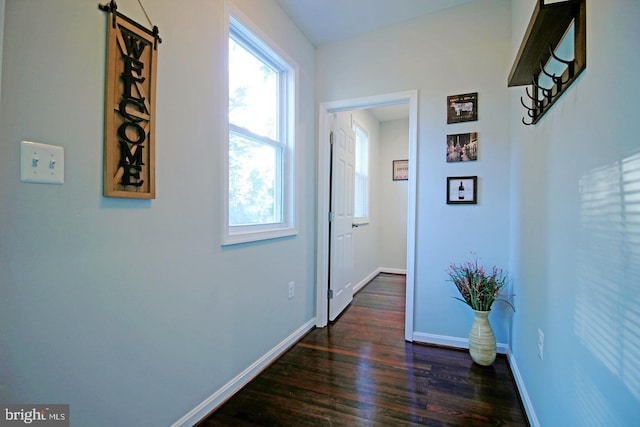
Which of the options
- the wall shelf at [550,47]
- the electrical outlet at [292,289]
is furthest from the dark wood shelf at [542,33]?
the electrical outlet at [292,289]

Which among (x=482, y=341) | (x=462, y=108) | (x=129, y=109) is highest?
(x=462, y=108)

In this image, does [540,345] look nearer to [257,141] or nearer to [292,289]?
[292,289]

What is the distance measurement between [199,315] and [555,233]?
5.60 ft

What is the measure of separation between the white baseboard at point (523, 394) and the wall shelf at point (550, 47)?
146cm

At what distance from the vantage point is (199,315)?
5.24 feet

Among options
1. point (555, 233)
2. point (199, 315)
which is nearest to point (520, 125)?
point (555, 233)

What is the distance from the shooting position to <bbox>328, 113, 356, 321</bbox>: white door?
300 cm

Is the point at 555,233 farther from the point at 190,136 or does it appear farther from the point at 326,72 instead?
the point at 326,72

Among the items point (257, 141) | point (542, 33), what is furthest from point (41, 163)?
point (542, 33)

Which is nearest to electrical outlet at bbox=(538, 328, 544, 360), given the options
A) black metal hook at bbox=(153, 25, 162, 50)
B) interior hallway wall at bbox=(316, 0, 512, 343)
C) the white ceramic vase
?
the white ceramic vase

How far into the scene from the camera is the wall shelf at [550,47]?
3.37 feet

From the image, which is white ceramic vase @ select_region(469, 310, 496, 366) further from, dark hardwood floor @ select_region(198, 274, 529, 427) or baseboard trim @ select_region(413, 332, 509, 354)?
baseboard trim @ select_region(413, 332, 509, 354)

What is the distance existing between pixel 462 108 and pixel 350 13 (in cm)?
117

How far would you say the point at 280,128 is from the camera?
2.52 m
